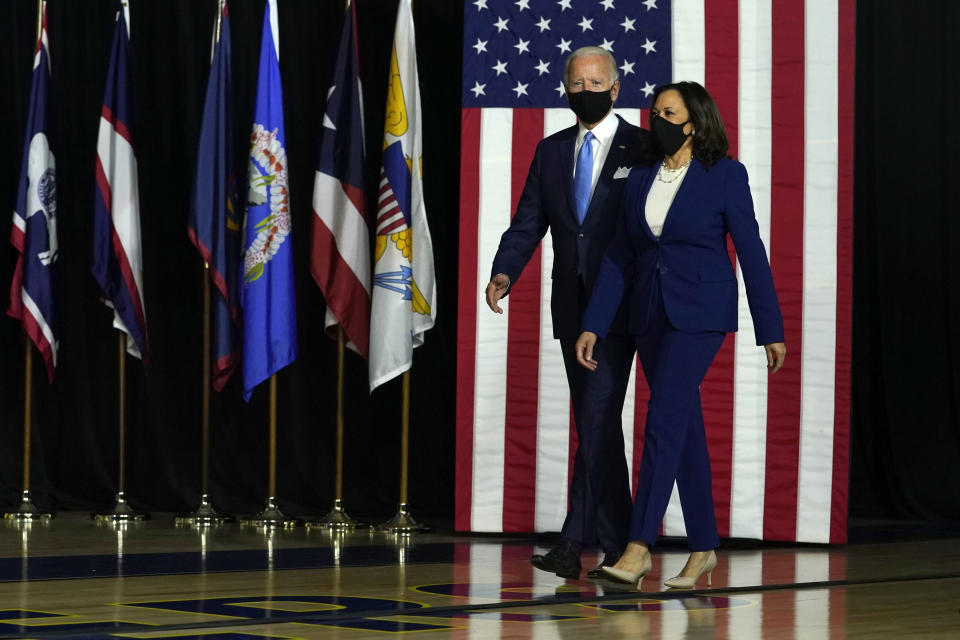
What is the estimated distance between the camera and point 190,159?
6152 millimetres

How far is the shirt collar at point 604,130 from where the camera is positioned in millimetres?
3777

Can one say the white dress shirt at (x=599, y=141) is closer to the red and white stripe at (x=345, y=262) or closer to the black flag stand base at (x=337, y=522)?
the red and white stripe at (x=345, y=262)

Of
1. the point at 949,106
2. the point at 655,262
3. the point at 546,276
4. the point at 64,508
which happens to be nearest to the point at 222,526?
the point at 64,508

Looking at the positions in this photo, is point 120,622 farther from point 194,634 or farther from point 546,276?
point 546,276

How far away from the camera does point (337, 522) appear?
532 centimetres

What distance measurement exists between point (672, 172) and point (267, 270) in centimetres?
224

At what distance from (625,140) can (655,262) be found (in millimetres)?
423

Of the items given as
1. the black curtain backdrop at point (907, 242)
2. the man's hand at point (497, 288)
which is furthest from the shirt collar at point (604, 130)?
the black curtain backdrop at point (907, 242)

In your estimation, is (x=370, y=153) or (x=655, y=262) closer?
(x=655, y=262)

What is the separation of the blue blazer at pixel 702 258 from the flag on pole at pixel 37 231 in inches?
114

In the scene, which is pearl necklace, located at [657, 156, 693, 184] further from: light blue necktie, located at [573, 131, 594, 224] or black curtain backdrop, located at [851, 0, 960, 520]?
black curtain backdrop, located at [851, 0, 960, 520]

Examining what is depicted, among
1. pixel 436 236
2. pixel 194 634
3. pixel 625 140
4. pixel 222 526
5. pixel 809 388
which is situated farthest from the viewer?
pixel 436 236

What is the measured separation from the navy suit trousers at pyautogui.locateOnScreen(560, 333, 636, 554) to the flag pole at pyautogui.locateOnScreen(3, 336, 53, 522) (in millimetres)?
2770

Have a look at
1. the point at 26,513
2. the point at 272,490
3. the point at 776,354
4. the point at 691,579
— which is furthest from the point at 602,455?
the point at 26,513
